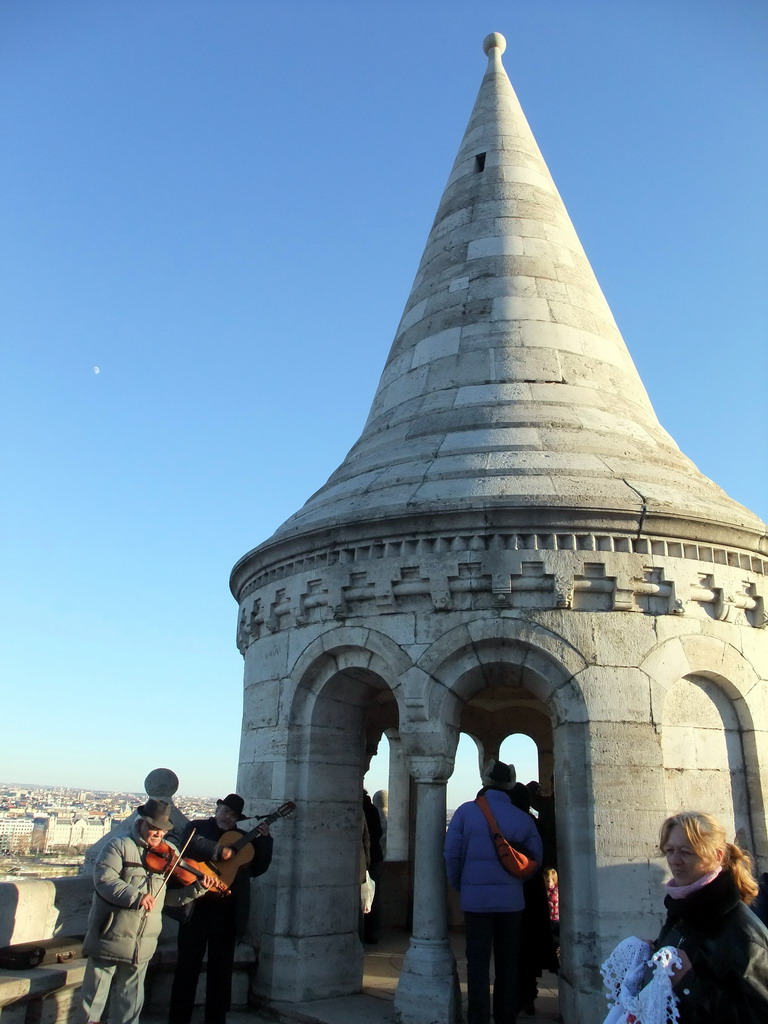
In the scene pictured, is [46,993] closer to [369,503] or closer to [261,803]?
[261,803]

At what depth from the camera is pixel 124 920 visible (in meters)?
4.17

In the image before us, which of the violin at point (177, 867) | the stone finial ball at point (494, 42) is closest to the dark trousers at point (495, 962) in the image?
the violin at point (177, 867)

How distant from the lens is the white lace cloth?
2.21m

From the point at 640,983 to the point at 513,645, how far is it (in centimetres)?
306

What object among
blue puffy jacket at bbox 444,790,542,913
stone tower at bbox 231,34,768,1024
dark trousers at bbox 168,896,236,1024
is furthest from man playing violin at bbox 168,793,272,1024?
blue puffy jacket at bbox 444,790,542,913

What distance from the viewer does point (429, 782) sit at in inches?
214

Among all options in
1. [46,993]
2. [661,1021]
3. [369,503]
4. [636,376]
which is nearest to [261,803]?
[46,993]

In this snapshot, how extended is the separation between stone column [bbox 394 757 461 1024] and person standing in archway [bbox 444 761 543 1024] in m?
0.38

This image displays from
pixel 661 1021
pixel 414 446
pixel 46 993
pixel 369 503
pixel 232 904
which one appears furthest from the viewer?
pixel 414 446

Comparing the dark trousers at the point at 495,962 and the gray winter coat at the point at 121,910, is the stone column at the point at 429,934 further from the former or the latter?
the gray winter coat at the point at 121,910

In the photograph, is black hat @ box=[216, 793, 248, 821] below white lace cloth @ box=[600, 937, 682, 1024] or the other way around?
the other way around

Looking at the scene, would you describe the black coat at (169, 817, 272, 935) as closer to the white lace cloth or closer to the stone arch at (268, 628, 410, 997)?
the stone arch at (268, 628, 410, 997)

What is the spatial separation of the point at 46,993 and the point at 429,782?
8.19 feet

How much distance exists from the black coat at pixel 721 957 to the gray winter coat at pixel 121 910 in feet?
9.42
